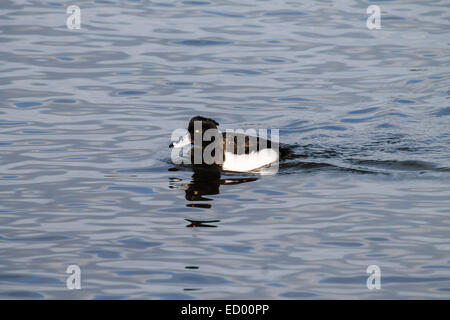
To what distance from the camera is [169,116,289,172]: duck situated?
13477 millimetres

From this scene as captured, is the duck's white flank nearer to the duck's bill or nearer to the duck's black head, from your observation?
the duck's black head

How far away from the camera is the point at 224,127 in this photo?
15.6 metres

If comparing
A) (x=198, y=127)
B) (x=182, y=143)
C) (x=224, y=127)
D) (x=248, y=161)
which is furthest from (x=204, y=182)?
(x=224, y=127)

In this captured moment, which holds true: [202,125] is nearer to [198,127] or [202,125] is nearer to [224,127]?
[198,127]

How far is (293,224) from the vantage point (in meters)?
10.7

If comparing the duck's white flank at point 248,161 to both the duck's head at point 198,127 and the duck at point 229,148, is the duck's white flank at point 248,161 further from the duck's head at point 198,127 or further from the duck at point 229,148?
the duck's head at point 198,127

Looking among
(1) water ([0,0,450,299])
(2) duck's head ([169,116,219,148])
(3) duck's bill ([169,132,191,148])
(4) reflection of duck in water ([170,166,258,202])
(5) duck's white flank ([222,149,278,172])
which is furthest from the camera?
(2) duck's head ([169,116,219,148])

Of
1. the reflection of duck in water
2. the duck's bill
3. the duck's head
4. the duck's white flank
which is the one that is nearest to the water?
the reflection of duck in water

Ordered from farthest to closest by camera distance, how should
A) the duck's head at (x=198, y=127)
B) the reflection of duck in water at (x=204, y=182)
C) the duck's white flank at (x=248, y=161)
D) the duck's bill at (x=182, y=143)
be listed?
the duck's head at (x=198, y=127) < the duck's white flank at (x=248, y=161) < the duck's bill at (x=182, y=143) < the reflection of duck in water at (x=204, y=182)

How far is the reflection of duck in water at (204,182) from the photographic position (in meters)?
12.2

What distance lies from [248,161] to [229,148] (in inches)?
16.8

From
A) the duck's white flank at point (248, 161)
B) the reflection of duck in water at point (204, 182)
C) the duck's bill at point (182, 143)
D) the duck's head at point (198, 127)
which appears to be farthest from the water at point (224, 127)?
the duck's head at point (198, 127)

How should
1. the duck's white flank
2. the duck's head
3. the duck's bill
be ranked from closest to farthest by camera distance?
the duck's bill, the duck's white flank, the duck's head

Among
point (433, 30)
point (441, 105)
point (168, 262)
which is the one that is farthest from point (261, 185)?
point (433, 30)
